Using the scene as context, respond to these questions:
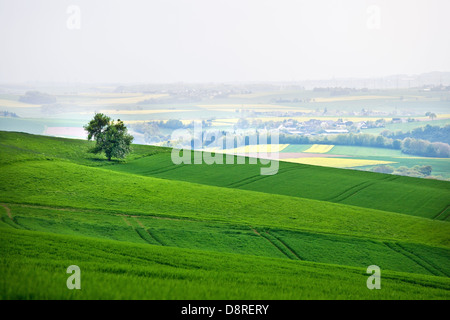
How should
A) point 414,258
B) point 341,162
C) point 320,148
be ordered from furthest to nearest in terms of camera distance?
point 320,148 < point 341,162 < point 414,258

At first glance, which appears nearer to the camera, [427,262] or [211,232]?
[427,262]

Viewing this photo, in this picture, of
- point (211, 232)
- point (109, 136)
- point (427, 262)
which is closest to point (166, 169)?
point (109, 136)

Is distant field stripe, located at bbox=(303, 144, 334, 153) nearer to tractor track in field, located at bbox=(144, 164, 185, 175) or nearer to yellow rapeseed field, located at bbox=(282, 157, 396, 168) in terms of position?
yellow rapeseed field, located at bbox=(282, 157, 396, 168)

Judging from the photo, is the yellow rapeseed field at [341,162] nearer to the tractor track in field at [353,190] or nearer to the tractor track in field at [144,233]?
the tractor track in field at [353,190]

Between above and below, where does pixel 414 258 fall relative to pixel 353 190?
below

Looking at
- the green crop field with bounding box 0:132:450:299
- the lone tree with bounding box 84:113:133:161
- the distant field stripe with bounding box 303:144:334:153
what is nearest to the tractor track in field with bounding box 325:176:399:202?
the green crop field with bounding box 0:132:450:299

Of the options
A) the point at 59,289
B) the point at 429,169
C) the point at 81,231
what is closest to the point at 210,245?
the point at 81,231

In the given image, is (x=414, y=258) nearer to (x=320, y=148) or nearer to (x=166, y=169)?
(x=166, y=169)
